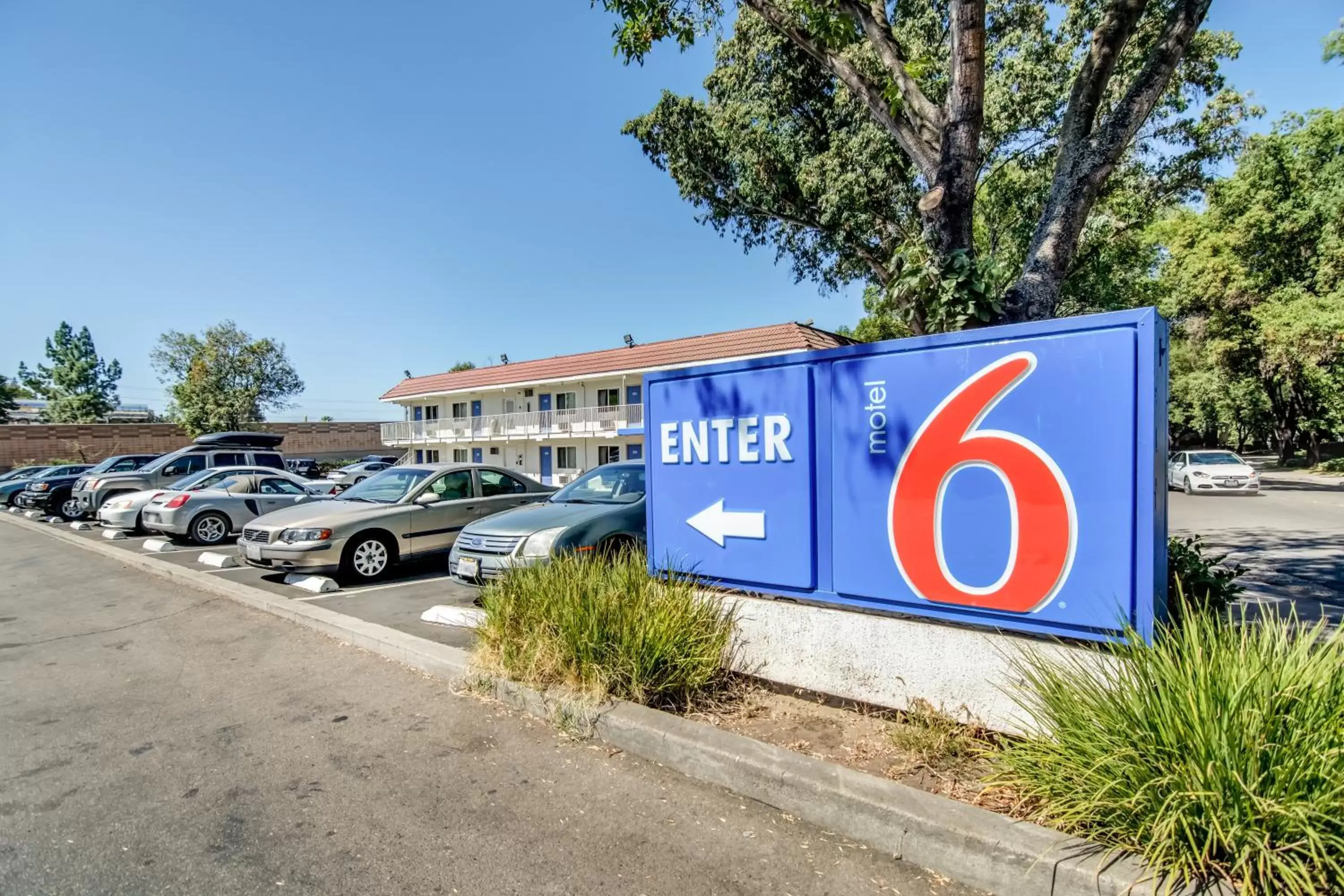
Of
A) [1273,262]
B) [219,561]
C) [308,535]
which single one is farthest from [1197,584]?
[1273,262]

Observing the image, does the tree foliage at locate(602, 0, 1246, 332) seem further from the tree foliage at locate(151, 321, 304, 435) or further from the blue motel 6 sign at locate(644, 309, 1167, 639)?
the tree foliage at locate(151, 321, 304, 435)

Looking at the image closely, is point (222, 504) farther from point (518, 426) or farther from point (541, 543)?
point (518, 426)

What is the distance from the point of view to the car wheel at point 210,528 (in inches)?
478

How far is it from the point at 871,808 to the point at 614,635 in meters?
1.82

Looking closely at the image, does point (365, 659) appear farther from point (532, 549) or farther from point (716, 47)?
point (716, 47)

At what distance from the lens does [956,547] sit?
3621 millimetres

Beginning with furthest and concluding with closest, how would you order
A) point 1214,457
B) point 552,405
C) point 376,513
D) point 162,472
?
1. point 552,405
2. point 1214,457
3. point 162,472
4. point 376,513

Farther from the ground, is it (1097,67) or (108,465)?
(1097,67)

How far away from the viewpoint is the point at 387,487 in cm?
946

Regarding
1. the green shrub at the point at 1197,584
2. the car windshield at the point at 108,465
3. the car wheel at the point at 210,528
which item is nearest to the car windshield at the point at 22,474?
the car windshield at the point at 108,465

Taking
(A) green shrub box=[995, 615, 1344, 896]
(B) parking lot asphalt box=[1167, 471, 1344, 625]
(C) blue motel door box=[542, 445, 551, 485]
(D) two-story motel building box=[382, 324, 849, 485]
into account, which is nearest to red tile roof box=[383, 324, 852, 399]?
(D) two-story motel building box=[382, 324, 849, 485]

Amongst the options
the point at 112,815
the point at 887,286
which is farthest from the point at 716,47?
the point at 112,815

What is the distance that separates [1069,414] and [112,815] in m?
5.03

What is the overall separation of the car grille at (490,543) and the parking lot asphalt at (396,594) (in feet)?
1.39
